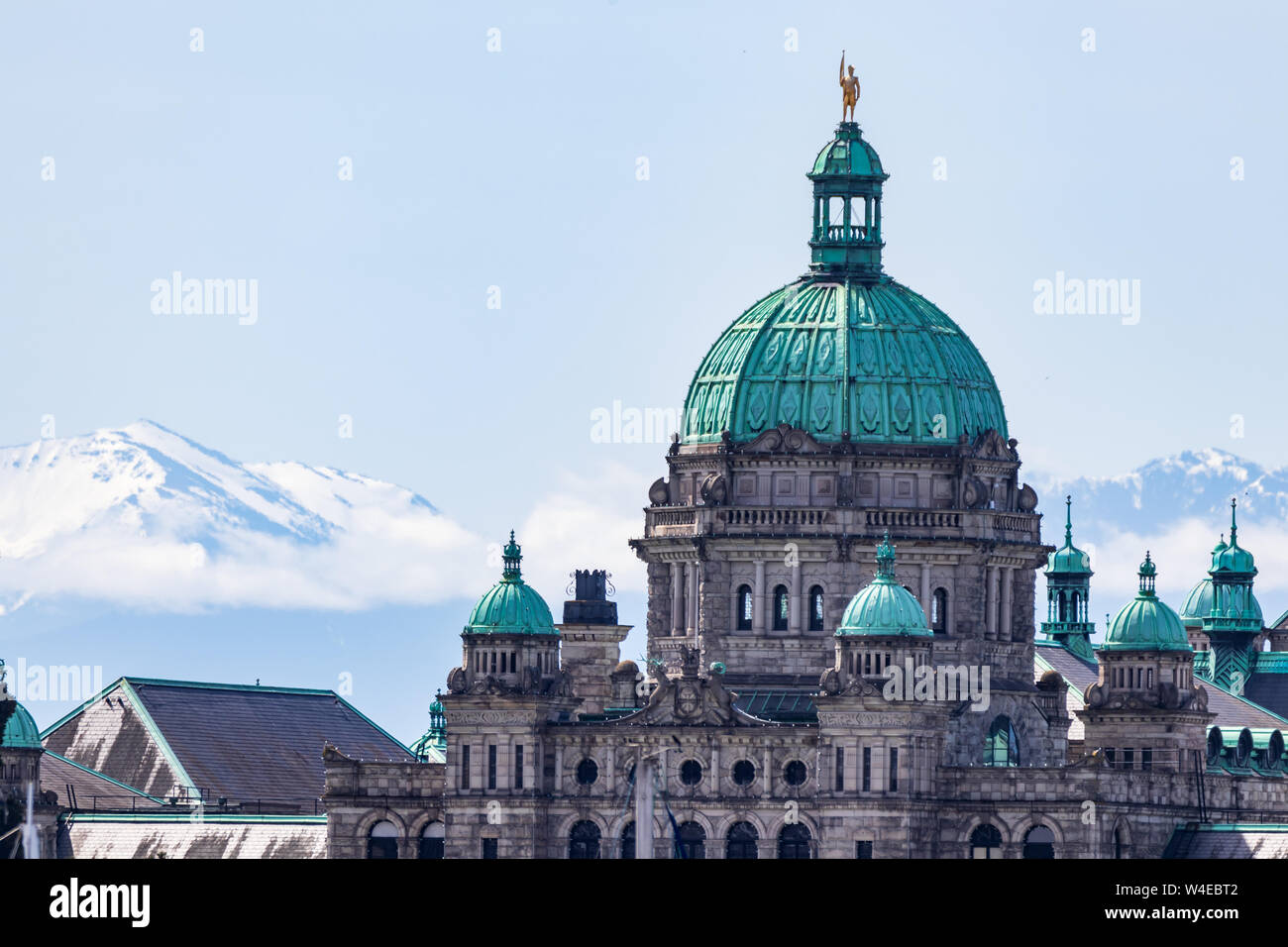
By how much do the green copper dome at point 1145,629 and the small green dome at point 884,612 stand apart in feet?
35.2

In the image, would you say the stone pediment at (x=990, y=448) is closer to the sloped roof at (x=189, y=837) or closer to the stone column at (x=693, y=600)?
the stone column at (x=693, y=600)

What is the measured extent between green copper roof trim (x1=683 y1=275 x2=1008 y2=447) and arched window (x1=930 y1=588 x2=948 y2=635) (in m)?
6.30

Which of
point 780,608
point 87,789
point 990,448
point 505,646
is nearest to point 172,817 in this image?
point 87,789

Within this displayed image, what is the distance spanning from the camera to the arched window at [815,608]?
179 meters

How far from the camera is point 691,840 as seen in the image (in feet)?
558

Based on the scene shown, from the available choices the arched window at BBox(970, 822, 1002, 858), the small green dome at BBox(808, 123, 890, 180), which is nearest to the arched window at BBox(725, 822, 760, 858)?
the arched window at BBox(970, 822, 1002, 858)

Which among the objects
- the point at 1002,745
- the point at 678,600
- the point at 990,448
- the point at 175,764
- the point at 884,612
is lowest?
the point at 1002,745

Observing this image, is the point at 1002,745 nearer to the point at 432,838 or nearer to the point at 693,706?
the point at 693,706

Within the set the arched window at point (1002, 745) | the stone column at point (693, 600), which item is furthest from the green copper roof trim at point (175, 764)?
the arched window at point (1002, 745)

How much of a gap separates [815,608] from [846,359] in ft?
34.0

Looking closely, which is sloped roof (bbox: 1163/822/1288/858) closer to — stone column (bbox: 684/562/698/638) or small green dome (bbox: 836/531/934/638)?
small green dome (bbox: 836/531/934/638)

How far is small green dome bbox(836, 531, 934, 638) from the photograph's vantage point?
16700 cm
